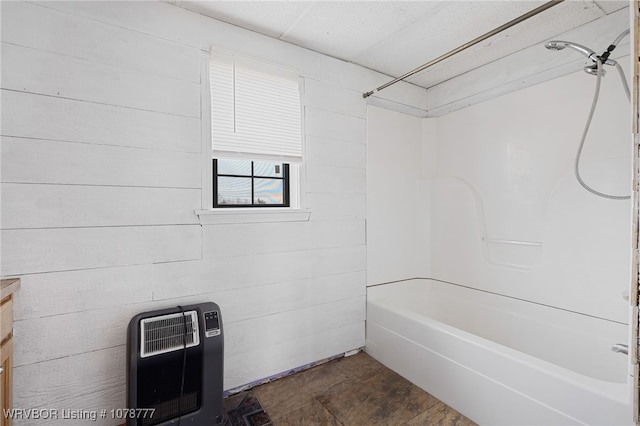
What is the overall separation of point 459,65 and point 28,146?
2.88 m

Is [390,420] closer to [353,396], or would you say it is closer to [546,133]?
[353,396]

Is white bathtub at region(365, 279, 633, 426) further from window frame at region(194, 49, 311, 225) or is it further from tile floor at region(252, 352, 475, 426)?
window frame at region(194, 49, 311, 225)

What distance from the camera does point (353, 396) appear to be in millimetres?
1929

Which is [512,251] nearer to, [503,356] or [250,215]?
[503,356]

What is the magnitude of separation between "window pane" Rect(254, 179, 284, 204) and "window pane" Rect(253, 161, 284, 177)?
A: 4 cm

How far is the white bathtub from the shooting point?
136cm

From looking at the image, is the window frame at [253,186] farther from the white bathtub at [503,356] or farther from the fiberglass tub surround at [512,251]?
the white bathtub at [503,356]

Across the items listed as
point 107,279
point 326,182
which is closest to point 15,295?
point 107,279

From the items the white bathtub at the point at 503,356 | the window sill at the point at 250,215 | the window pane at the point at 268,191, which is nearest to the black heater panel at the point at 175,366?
the window sill at the point at 250,215

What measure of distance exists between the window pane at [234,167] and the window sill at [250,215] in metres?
0.28

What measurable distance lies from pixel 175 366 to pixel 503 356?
1.67m

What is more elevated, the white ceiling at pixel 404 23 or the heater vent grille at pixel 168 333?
the white ceiling at pixel 404 23

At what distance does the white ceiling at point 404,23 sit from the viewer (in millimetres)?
1757

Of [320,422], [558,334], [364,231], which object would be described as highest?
[364,231]
